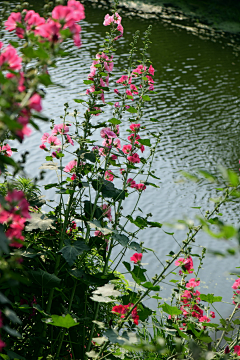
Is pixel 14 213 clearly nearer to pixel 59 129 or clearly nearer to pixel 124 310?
pixel 124 310

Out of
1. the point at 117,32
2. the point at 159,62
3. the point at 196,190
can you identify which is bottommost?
the point at 196,190

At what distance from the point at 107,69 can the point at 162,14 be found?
21560 millimetres

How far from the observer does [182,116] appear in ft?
33.2

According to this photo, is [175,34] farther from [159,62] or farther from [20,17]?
[20,17]

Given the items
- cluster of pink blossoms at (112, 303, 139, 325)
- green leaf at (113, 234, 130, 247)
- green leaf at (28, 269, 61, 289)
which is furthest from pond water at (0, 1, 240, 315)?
green leaf at (28, 269, 61, 289)

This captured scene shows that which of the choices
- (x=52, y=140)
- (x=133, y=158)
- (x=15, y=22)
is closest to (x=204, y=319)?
(x=133, y=158)

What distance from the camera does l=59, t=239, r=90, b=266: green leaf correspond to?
1740 millimetres

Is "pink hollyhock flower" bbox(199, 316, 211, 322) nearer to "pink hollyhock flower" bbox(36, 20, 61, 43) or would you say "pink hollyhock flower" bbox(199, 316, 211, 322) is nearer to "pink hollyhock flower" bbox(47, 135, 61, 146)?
"pink hollyhock flower" bbox(47, 135, 61, 146)

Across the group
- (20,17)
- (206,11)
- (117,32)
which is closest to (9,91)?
(20,17)

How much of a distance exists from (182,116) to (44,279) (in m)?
8.75

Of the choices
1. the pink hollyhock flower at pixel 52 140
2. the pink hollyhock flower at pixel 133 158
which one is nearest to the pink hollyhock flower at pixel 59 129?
the pink hollyhock flower at pixel 52 140

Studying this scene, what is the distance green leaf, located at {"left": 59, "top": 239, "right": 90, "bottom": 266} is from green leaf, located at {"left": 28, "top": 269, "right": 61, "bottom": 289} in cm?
11

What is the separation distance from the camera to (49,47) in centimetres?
85

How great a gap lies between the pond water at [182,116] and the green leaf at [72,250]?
90 cm
